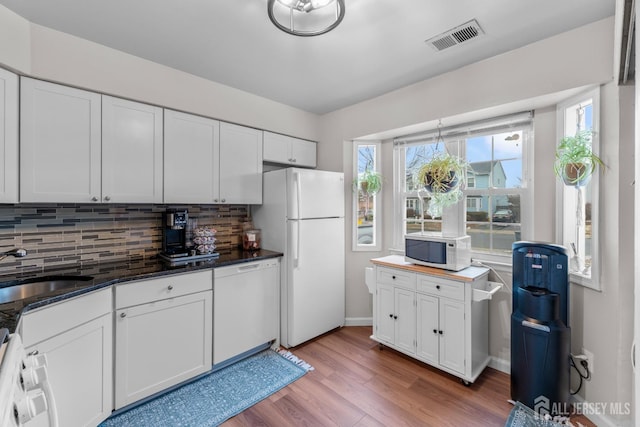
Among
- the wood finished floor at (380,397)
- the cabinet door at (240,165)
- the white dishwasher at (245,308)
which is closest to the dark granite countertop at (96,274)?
the white dishwasher at (245,308)

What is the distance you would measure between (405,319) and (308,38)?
2.43 m

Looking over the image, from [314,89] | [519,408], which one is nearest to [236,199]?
[314,89]

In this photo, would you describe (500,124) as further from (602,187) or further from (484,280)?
(484,280)

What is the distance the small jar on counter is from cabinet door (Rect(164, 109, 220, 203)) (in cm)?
55

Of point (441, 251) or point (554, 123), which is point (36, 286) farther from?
point (554, 123)

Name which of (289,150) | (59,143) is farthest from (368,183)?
(59,143)

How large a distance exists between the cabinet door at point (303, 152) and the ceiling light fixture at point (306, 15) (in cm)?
160

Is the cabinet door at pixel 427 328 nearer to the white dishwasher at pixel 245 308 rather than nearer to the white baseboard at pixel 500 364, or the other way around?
the white baseboard at pixel 500 364

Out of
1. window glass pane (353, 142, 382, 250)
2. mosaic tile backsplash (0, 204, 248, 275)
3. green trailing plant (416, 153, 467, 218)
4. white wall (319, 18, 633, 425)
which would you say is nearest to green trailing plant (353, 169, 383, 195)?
window glass pane (353, 142, 382, 250)

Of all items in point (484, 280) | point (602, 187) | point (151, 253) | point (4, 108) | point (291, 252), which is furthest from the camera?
point (291, 252)

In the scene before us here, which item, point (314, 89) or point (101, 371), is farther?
point (314, 89)

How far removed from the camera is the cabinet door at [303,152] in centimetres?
338

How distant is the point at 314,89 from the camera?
9.33 ft

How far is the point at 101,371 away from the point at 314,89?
2812mm
